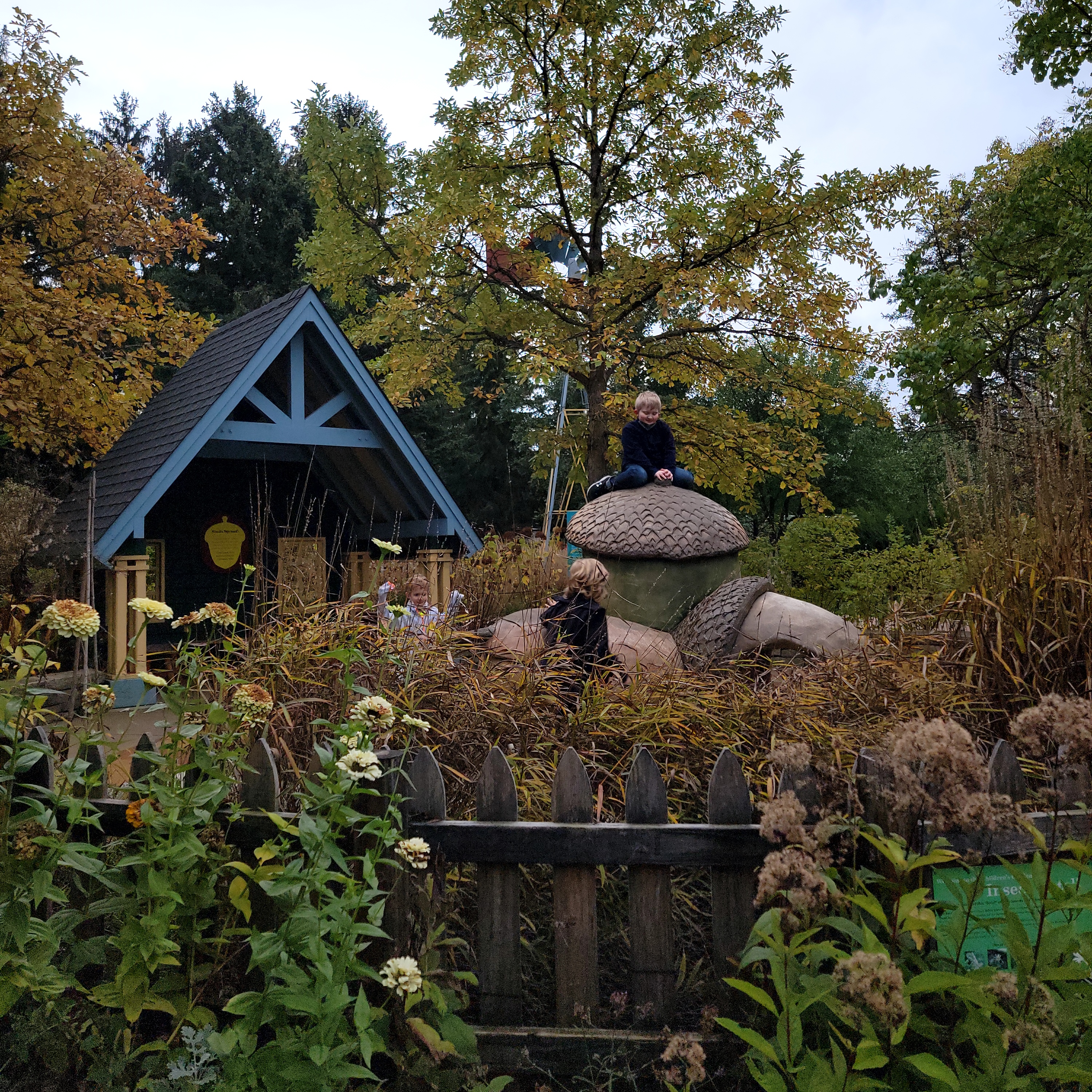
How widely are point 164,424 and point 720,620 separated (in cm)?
600

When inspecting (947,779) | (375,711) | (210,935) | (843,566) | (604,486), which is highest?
(604,486)

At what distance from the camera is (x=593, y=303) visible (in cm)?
1033

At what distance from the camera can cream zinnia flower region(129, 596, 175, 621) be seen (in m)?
2.12

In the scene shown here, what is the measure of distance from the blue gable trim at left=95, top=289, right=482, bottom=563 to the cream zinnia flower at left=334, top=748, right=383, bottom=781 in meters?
5.94

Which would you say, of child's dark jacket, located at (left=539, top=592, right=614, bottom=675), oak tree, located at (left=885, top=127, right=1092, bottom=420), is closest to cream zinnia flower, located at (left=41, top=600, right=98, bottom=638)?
child's dark jacket, located at (left=539, top=592, right=614, bottom=675)

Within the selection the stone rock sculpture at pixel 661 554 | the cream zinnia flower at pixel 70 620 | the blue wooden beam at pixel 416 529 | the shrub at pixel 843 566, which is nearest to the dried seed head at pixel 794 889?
the cream zinnia flower at pixel 70 620

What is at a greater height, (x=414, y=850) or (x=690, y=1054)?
(x=414, y=850)

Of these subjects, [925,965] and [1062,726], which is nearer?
[1062,726]

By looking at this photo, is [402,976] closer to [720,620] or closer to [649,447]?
[720,620]

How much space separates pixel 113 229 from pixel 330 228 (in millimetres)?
2961

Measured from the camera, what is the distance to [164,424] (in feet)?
27.5

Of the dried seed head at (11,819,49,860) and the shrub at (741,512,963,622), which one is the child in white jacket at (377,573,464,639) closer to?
the dried seed head at (11,819,49,860)

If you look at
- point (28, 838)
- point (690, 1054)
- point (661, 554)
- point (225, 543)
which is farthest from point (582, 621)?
point (225, 543)

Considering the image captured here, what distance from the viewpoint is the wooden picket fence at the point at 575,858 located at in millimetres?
2486
